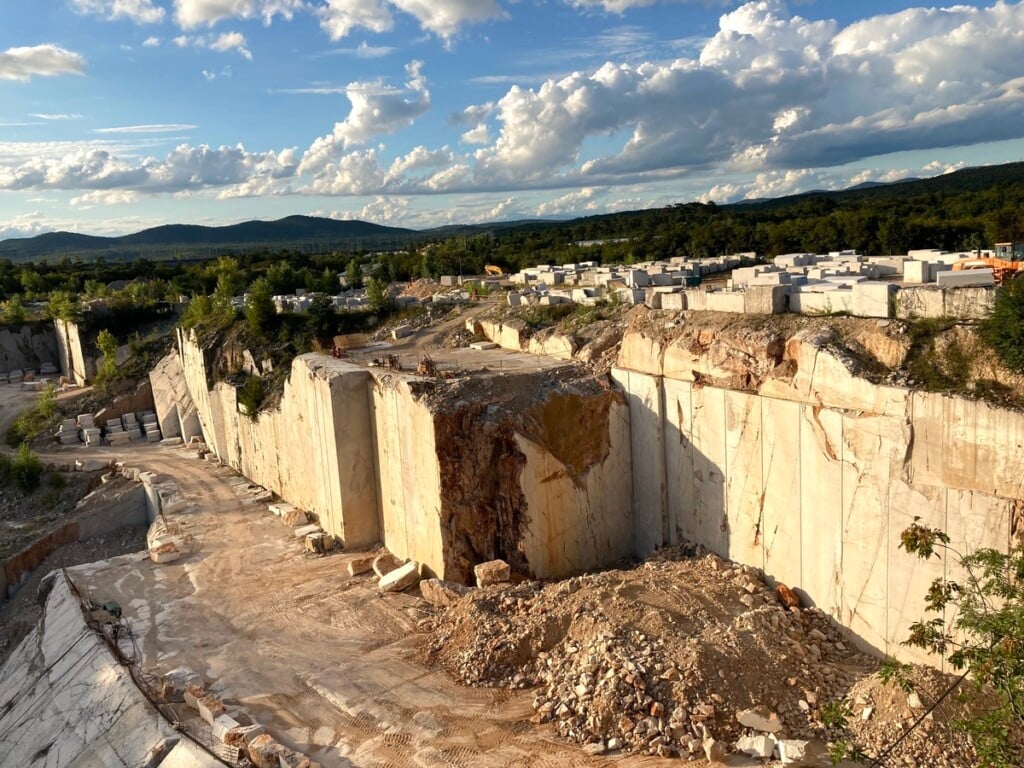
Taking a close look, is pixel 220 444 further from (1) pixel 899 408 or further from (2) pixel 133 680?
(1) pixel 899 408

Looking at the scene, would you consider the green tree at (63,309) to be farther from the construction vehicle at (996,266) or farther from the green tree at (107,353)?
the construction vehicle at (996,266)

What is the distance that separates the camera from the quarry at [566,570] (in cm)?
1130

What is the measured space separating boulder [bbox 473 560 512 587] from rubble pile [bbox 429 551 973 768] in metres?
0.62

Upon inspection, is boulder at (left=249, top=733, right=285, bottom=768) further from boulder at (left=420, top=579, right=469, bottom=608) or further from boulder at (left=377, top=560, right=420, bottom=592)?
boulder at (left=377, top=560, right=420, bottom=592)

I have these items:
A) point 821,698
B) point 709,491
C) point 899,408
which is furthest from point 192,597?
point 899,408

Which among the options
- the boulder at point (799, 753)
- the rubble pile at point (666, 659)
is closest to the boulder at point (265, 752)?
the rubble pile at point (666, 659)

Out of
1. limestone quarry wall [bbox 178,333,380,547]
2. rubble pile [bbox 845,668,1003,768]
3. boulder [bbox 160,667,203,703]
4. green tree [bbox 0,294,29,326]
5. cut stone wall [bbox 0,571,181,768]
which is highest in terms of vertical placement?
green tree [bbox 0,294,29,326]

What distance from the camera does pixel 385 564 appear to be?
58.8ft

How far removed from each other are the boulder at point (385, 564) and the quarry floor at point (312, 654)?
0.50 m

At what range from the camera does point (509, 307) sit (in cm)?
2481

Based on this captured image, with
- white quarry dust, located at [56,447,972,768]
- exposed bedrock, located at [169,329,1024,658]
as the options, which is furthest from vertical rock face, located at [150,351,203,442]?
white quarry dust, located at [56,447,972,768]

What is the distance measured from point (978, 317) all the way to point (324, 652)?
12.6m

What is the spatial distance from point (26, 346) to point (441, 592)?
4511cm

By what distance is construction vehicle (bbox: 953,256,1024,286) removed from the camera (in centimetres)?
1479
